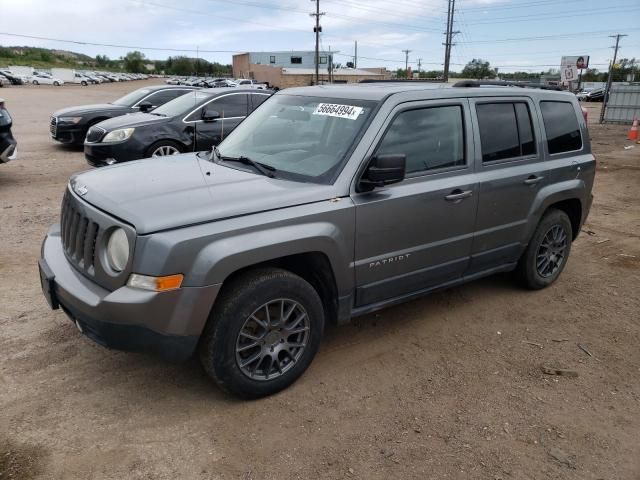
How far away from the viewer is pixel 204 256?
9.13 ft

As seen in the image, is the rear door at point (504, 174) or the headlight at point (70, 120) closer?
the rear door at point (504, 174)

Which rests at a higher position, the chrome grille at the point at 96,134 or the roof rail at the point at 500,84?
the roof rail at the point at 500,84

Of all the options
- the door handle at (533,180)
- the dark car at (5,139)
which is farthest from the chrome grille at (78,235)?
the dark car at (5,139)

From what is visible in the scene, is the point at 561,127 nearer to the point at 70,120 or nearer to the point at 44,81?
the point at 70,120

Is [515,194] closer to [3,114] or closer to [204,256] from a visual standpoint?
[204,256]

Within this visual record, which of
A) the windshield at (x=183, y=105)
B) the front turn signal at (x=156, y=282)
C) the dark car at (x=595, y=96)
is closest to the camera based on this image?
Result: the front turn signal at (x=156, y=282)

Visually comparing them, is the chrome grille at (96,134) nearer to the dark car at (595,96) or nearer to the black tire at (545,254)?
the black tire at (545,254)

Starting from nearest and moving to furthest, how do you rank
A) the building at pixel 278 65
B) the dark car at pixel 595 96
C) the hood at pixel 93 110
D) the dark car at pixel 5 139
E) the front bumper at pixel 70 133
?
the dark car at pixel 5 139 < the front bumper at pixel 70 133 < the hood at pixel 93 110 < the dark car at pixel 595 96 < the building at pixel 278 65

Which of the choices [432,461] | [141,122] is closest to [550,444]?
[432,461]

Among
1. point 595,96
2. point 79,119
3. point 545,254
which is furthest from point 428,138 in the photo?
point 595,96

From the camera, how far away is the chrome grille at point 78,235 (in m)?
3.02

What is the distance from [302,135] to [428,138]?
912 millimetres

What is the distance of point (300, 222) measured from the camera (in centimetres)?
314

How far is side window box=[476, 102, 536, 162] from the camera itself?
4.15 meters
